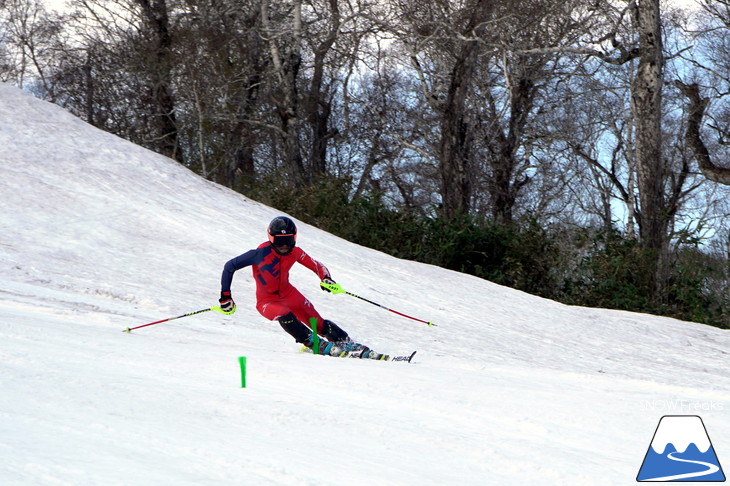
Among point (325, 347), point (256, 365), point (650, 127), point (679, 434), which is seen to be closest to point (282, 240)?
point (325, 347)

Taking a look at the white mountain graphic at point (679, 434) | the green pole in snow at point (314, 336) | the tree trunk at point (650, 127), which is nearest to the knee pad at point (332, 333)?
the green pole in snow at point (314, 336)

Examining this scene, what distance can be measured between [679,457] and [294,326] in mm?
4148

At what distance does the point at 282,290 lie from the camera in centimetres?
714

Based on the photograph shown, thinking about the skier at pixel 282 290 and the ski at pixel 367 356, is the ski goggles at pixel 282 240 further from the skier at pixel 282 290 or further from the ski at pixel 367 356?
the ski at pixel 367 356

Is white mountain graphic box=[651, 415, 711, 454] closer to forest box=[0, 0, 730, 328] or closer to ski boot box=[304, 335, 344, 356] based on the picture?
ski boot box=[304, 335, 344, 356]

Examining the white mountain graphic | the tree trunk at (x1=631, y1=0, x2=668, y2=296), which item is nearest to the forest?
the tree trunk at (x1=631, y1=0, x2=668, y2=296)

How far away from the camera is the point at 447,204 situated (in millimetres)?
17281

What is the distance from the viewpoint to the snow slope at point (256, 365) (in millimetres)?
3139

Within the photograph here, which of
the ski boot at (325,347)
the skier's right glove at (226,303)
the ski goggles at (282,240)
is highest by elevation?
the ski goggles at (282,240)

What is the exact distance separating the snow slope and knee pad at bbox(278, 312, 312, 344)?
190mm

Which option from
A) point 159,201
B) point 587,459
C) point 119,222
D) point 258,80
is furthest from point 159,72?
point 587,459

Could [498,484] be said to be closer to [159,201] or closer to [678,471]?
[678,471]

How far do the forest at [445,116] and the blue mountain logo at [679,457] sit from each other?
1052 cm

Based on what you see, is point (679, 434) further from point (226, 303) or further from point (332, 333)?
point (226, 303)
